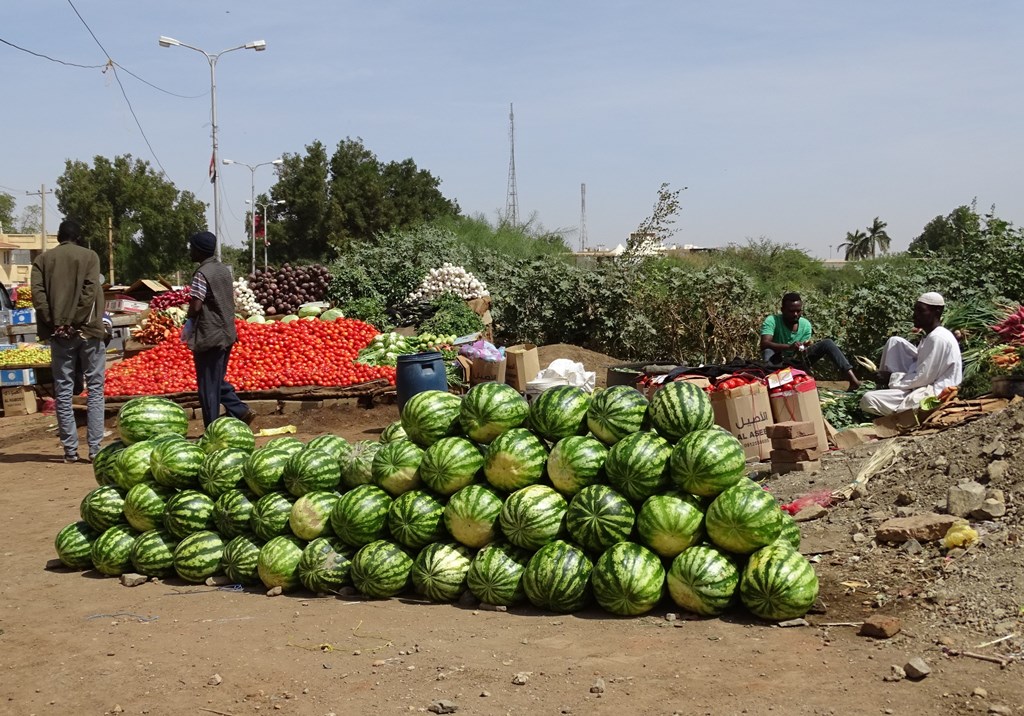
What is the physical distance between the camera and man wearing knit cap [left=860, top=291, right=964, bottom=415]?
9.33 m

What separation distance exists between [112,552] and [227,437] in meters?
0.98

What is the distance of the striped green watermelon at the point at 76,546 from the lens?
241 inches

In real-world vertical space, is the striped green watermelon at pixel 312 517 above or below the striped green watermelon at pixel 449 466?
below

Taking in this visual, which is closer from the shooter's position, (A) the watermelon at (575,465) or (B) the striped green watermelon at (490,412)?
(A) the watermelon at (575,465)

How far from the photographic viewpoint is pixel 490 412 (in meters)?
5.32

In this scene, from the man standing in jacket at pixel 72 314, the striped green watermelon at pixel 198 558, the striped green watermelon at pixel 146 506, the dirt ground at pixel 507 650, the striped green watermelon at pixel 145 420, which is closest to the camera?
the dirt ground at pixel 507 650

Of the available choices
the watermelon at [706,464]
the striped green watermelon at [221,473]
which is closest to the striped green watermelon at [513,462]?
the watermelon at [706,464]

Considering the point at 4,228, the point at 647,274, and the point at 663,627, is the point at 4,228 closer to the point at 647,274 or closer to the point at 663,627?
the point at 647,274

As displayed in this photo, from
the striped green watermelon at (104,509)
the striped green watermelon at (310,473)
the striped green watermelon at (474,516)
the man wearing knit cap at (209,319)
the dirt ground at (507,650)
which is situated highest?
the man wearing knit cap at (209,319)

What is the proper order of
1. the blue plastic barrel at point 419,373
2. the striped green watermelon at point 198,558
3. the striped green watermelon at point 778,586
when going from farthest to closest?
the blue plastic barrel at point 419,373 → the striped green watermelon at point 198,558 → the striped green watermelon at point 778,586

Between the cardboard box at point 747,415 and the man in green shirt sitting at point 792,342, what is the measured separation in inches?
104

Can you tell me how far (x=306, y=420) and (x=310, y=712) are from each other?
28.8 feet

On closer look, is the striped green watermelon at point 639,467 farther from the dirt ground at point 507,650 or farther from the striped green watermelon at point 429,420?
the striped green watermelon at point 429,420

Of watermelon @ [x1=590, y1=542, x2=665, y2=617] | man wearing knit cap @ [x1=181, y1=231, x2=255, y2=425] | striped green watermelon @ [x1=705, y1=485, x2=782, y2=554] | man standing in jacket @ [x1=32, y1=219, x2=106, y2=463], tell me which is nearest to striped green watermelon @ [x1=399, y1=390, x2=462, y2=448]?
watermelon @ [x1=590, y1=542, x2=665, y2=617]
